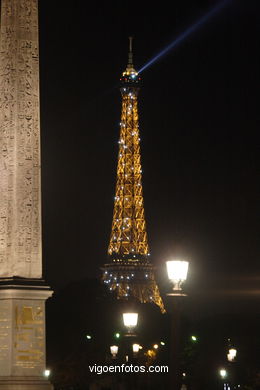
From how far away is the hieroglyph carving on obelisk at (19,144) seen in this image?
134ft

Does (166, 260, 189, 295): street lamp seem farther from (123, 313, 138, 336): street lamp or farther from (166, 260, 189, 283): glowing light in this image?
(123, 313, 138, 336): street lamp

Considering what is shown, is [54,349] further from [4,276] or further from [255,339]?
[4,276]

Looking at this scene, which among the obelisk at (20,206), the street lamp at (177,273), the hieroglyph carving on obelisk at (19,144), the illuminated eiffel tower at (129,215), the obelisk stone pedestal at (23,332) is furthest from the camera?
the illuminated eiffel tower at (129,215)

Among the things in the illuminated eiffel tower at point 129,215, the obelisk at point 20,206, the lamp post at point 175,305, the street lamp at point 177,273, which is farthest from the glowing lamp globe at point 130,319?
the illuminated eiffel tower at point 129,215

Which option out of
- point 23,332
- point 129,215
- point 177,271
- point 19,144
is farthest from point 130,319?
point 129,215

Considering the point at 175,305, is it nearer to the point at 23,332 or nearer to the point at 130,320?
the point at 130,320

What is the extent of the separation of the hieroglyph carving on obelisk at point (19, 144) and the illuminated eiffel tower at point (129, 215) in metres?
94.5

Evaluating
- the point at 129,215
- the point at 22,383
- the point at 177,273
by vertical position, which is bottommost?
the point at 177,273

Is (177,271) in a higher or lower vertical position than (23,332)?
lower

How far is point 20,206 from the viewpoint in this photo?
41.0 meters

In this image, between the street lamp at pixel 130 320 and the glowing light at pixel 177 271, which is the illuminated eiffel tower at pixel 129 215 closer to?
the street lamp at pixel 130 320

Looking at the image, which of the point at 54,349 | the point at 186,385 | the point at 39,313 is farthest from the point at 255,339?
the point at 39,313

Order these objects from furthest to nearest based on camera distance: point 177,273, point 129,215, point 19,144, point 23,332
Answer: point 129,215, point 19,144, point 23,332, point 177,273

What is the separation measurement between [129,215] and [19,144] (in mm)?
96509
